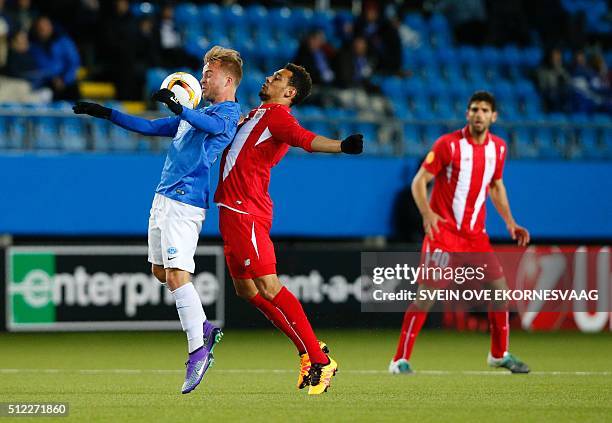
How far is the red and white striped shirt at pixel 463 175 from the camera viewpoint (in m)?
9.86

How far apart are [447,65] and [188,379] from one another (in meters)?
11.7

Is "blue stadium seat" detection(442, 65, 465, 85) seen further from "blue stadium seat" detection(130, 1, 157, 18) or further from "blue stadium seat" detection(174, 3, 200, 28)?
"blue stadium seat" detection(130, 1, 157, 18)

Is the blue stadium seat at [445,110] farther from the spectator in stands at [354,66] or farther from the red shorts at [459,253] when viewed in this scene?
the red shorts at [459,253]

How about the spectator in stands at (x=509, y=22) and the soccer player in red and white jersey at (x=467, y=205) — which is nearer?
the soccer player in red and white jersey at (x=467, y=205)

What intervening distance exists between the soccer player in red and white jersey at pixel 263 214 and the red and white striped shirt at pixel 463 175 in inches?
83.5

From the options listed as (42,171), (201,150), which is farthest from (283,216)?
(201,150)

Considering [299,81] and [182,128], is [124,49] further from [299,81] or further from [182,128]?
[182,128]

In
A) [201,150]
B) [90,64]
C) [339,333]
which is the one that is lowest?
[339,333]

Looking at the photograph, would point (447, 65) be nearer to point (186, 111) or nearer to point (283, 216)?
point (283, 216)

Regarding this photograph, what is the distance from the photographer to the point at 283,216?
50.2 ft

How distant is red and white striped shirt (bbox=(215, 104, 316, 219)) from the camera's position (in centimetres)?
793

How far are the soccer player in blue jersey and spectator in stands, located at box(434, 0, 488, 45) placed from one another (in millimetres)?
12159

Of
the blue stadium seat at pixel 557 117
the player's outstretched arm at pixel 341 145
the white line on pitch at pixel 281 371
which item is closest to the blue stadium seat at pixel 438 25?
the blue stadium seat at pixel 557 117

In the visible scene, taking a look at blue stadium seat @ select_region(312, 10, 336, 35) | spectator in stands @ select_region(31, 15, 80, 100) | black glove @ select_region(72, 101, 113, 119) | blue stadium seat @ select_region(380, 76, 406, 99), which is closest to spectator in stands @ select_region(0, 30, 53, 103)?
spectator in stands @ select_region(31, 15, 80, 100)
